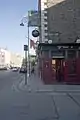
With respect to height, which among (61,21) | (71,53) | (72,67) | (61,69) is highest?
(61,21)

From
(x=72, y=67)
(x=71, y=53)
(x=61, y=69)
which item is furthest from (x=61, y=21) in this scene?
(x=72, y=67)

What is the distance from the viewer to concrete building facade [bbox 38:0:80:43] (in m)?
58.1

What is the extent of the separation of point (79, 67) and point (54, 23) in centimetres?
2158

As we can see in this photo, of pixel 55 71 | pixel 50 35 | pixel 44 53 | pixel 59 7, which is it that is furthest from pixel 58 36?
pixel 55 71

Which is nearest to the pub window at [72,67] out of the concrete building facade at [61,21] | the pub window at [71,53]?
the pub window at [71,53]

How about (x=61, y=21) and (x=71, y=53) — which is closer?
(x=71, y=53)

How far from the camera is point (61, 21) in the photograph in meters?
59.0

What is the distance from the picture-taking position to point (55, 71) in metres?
40.5

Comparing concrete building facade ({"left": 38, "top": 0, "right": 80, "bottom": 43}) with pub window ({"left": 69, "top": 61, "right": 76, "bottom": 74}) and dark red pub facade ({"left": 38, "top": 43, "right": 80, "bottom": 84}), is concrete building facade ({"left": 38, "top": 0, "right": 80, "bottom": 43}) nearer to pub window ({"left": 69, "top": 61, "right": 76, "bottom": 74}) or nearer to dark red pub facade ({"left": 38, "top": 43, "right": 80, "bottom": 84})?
dark red pub facade ({"left": 38, "top": 43, "right": 80, "bottom": 84})

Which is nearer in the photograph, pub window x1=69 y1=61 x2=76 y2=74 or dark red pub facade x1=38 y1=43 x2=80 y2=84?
dark red pub facade x1=38 y1=43 x2=80 y2=84

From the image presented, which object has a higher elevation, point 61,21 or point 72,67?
point 61,21

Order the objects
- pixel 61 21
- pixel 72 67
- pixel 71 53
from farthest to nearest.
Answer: pixel 61 21 → pixel 71 53 → pixel 72 67

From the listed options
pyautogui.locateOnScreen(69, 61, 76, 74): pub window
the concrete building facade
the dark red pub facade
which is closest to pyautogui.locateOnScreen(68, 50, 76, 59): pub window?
the dark red pub facade

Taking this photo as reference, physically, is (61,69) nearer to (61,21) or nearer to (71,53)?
(71,53)
